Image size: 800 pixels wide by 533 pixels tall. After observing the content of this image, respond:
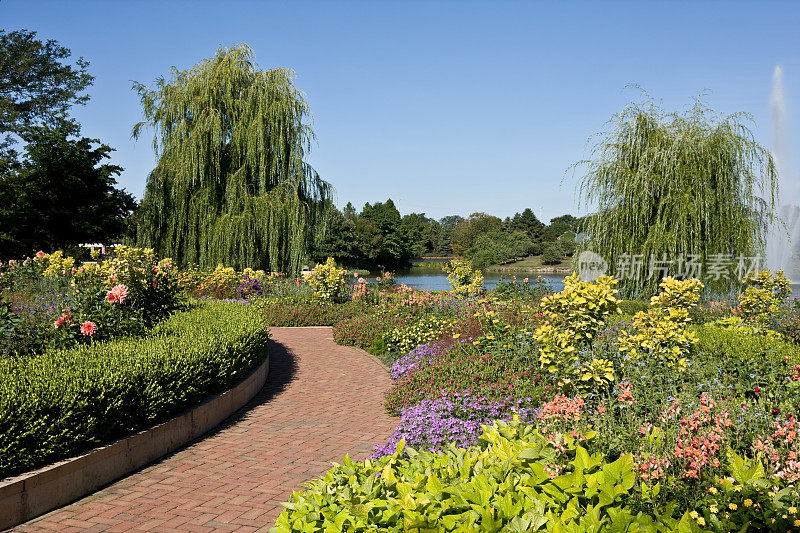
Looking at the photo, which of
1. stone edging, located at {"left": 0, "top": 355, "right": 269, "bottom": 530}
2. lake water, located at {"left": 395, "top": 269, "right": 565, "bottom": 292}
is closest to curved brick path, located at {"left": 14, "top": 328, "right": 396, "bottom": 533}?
stone edging, located at {"left": 0, "top": 355, "right": 269, "bottom": 530}

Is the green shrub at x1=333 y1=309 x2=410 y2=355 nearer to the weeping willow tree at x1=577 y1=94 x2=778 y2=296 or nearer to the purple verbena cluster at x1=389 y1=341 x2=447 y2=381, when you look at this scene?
the purple verbena cluster at x1=389 y1=341 x2=447 y2=381

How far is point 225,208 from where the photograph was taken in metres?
16.9

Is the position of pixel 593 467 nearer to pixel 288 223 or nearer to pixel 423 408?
pixel 423 408

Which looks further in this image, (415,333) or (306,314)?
(306,314)

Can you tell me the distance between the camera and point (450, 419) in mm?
4805

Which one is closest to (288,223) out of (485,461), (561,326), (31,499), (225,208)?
(225,208)

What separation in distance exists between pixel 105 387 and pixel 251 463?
4.37 feet

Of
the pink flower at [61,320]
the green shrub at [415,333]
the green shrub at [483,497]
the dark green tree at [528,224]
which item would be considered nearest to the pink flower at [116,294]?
the pink flower at [61,320]

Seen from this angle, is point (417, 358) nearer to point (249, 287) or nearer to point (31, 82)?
point (249, 287)

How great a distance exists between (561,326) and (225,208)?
44.3 ft

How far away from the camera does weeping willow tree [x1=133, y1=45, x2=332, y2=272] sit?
54.2 feet

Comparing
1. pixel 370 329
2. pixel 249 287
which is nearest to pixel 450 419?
pixel 370 329

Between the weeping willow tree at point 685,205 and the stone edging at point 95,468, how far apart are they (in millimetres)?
10114

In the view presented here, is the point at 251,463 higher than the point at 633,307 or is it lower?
lower
